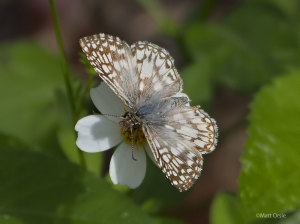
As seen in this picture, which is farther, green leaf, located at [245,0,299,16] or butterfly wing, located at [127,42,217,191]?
green leaf, located at [245,0,299,16]

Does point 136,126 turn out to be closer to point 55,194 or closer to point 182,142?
point 182,142

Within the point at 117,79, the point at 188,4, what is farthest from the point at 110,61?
the point at 188,4

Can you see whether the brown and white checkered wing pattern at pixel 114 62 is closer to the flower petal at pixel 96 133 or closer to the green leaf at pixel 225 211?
the flower petal at pixel 96 133

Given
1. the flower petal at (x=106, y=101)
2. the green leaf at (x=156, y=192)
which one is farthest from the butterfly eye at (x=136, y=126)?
the green leaf at (x=156, y=192)

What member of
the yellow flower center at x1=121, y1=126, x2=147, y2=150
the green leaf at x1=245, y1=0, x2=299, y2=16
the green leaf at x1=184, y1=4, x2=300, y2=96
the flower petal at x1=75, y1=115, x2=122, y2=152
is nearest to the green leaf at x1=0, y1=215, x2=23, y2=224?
the flower petal at x1=75, y1=115, x2=122, y2=152

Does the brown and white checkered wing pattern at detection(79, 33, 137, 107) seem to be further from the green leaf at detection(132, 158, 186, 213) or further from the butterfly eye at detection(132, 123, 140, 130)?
the green leaf at detection(132, 158, 186, 213)

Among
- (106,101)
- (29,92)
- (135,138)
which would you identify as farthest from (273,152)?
(29,92)
